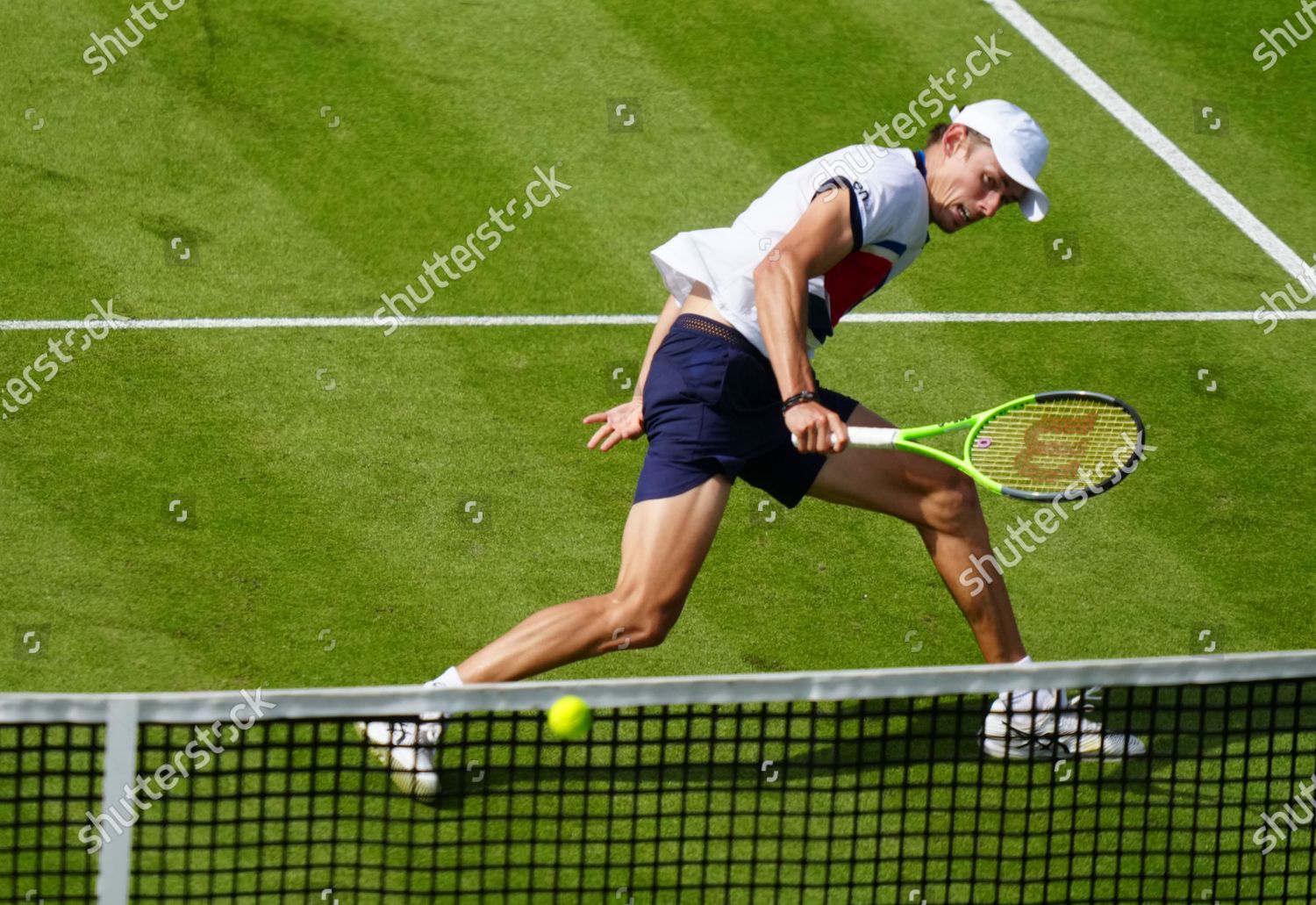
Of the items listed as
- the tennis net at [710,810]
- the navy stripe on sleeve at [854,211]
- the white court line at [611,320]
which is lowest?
the white court line at [611,320]

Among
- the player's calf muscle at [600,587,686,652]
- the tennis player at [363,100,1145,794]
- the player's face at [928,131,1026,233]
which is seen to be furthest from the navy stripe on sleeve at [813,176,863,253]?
the player's calf muscle at [600,587,686,652]

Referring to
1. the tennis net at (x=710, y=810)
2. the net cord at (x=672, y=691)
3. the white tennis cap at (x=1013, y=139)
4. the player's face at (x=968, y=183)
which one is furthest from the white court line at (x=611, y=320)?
the net cord at (x=672, y=691)

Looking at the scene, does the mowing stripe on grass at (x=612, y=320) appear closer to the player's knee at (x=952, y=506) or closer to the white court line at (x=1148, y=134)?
the white court line at (x=1148, y=134)

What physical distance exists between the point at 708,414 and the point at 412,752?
1.43 metres

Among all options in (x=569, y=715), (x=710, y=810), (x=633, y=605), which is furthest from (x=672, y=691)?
(x=710, y=810)

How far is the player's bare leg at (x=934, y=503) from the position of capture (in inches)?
226

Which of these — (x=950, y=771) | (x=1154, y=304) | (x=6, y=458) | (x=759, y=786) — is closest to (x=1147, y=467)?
(x=1154, y=304)

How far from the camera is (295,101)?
9703mm

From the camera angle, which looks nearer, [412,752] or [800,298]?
[800,298]

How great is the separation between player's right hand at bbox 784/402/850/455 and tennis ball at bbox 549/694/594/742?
1.03 metres

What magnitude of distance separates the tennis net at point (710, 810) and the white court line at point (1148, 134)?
4.10m

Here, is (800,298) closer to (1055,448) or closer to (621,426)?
(621,426)

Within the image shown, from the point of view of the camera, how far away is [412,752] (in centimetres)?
557

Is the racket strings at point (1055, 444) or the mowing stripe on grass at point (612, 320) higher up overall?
the racket strings at point (1055, 444)
